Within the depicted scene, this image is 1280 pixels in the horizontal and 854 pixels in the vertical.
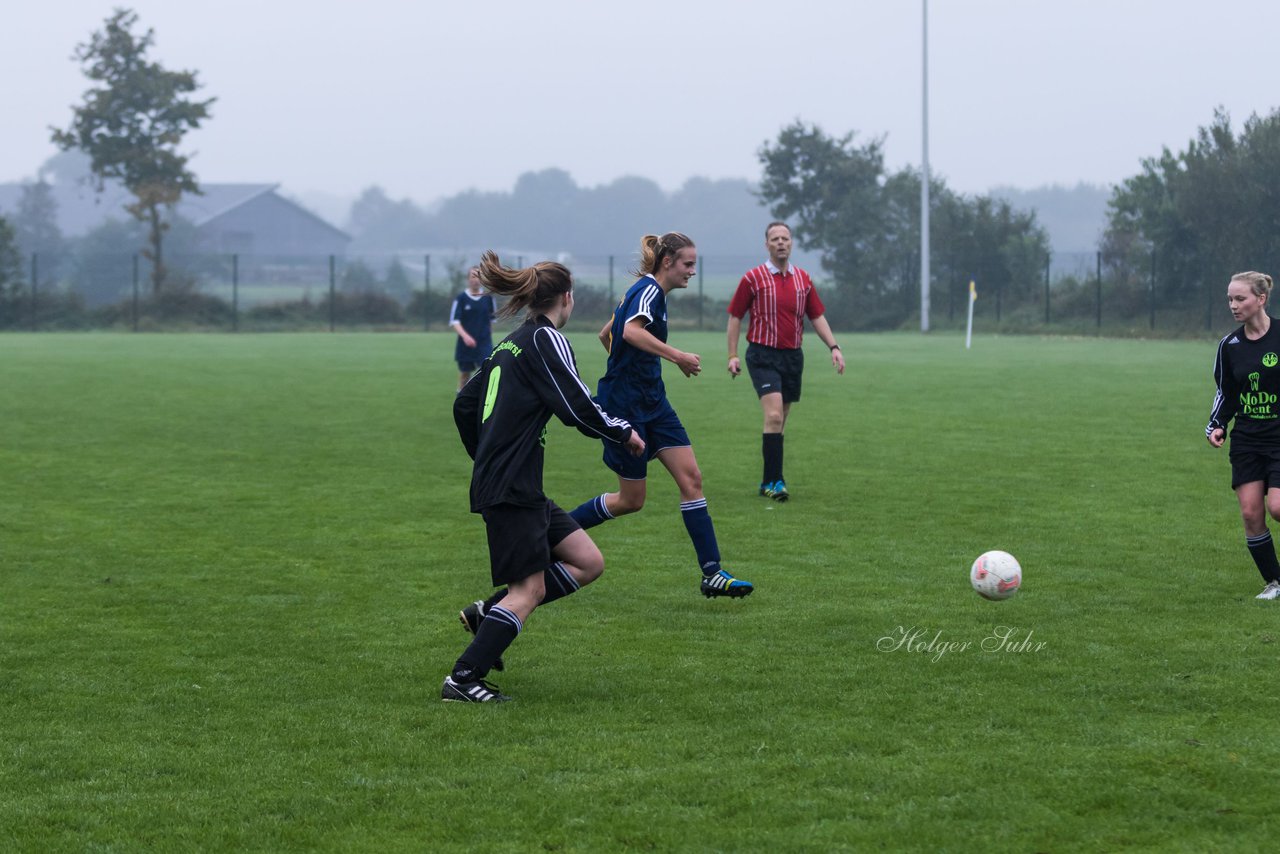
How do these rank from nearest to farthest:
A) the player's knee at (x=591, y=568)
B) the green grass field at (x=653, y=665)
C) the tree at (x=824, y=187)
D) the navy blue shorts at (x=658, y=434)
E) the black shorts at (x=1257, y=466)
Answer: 1. the green grass field at (x=653, y=665)
2. the player's knee at (x=591, y=568)
3. the black shorts at (x=1257, y=466)
4. the navy blue shorts at (x=658, y=434)
5. the tree at (x=824, y=187)

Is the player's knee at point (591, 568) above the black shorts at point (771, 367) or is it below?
below

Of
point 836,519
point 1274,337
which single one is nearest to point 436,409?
point 836,519

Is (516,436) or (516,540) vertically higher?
(516,436)

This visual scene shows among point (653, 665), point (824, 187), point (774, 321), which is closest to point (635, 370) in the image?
point (653, 665)

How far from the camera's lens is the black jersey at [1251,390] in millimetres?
7316

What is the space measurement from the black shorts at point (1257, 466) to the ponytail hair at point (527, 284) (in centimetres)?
371

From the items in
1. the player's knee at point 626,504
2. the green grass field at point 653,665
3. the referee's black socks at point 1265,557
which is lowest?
the green grass field at point 653,665

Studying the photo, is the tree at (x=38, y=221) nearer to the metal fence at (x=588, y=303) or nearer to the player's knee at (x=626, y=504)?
the metal fence at (x=588, y=303)

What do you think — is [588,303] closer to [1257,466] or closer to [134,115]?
[134,115]

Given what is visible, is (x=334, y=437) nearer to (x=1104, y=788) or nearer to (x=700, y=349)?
(x=1104, y=788)

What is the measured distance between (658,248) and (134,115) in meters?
50.9

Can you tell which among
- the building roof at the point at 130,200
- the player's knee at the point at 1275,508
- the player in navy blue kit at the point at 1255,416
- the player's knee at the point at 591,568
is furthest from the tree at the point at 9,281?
the building roof at the point at 130,200

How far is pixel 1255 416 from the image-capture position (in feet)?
24.2

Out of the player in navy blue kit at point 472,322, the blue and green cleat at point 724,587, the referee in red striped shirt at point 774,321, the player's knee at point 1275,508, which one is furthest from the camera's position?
the player in navy blue kit at point 472,322
